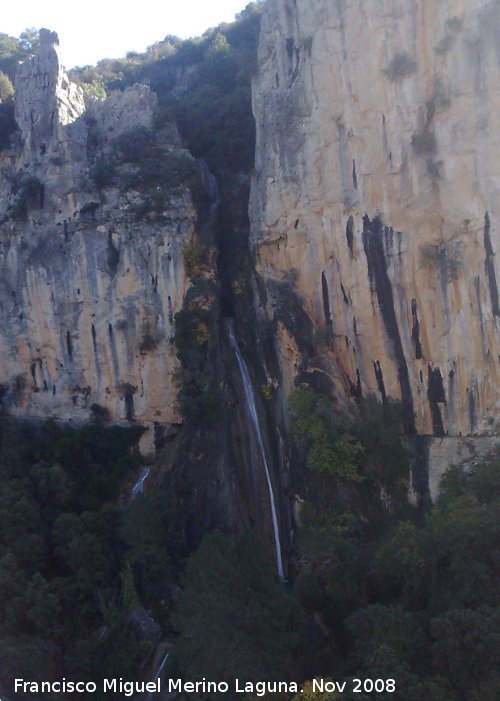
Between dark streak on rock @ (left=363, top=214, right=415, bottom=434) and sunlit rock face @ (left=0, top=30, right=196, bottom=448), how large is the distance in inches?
217

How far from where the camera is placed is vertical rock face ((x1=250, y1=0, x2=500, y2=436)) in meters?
17.2

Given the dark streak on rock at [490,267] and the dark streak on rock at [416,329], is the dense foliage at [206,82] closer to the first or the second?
the dark streak on rock at [416,329]

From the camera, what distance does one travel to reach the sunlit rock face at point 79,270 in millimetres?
22188

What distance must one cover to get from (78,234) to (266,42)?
23.4ft

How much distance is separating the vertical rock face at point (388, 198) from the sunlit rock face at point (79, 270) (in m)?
3.23

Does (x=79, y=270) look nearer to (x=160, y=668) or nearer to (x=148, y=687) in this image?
(x=160, y=668)

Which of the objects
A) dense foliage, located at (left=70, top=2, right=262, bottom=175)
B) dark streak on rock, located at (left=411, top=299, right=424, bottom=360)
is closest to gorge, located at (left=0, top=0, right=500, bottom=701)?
dark streak on rock, located at (left=411, top=299, right=424, bottom=360)

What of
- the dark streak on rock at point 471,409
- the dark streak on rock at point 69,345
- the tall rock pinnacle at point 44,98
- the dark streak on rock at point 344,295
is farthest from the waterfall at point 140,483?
the tall rock pinnacle at point 44,98

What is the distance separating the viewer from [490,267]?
17.0m

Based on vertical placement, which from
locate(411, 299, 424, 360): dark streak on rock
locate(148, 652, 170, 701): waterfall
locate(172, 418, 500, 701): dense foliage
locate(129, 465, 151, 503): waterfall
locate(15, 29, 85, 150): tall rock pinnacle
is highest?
locate(15, 29, 85, 150): tall rock pinnacle

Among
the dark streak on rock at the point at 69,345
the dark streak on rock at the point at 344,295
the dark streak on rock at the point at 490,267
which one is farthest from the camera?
the dark streak on rock at the point at 69,345

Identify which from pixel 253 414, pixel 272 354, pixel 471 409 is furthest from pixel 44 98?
pixel 471 409

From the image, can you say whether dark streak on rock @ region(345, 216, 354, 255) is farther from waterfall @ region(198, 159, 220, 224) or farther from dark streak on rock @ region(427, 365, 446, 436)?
waterfall @ region(198, 159, 220, 224)

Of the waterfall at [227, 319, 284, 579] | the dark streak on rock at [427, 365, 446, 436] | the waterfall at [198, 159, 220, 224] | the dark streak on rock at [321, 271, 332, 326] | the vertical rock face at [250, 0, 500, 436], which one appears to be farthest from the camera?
the waterfall at [198, 159, 220, 224]
